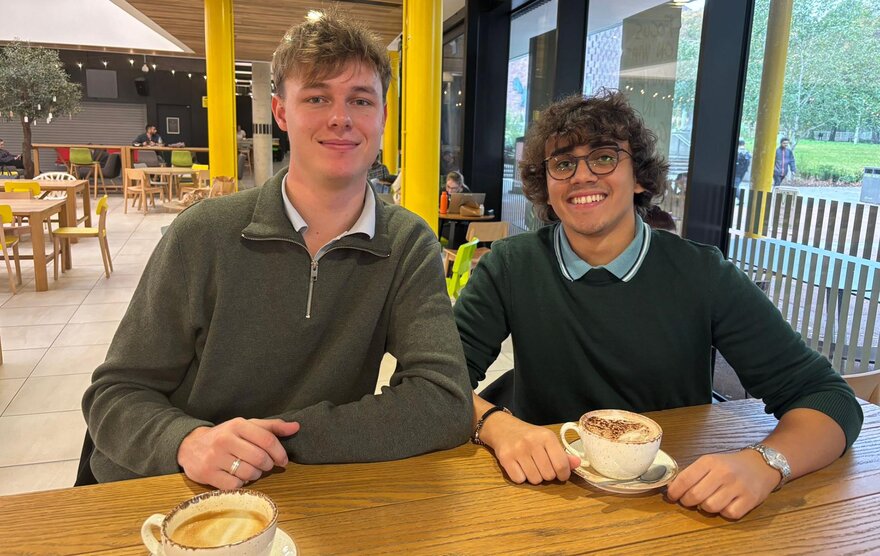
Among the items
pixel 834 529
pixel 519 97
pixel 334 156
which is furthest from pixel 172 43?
pixel 834 529

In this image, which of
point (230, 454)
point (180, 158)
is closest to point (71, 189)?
point (180, 158)

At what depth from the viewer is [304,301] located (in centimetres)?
130

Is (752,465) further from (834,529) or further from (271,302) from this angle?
(271,302)

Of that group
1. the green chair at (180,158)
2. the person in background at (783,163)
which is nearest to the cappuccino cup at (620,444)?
the person in background at (783,163)

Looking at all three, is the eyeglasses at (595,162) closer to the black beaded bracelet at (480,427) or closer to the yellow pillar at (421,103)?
the black beaded bracelet at (480,427)

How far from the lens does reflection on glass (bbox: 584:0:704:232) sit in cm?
384

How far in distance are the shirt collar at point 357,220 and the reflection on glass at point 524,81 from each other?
16.4ft

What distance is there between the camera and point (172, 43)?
14.0 m

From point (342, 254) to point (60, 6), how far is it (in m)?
15.3

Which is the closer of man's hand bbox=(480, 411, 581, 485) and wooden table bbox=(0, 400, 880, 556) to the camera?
wooden table bbox=(0, 400, 880, 556)

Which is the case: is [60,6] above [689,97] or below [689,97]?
above

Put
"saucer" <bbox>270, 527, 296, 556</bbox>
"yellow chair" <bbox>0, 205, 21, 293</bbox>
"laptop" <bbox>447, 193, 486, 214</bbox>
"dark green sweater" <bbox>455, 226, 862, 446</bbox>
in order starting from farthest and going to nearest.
A: "laptop" <bbox>447, 193, 486, 214</bbox> → "yellow chair" <bbox>0, 205, 21, 293</bbox> → "dark green sweater" <bbox>455, 226, 862, 446</bbox> → "saucer" <bbox>270, 527, 296, 556</bbox>

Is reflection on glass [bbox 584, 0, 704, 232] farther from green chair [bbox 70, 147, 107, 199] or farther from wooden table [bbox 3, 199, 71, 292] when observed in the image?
green chair [bbox 70, 147, 107, 199]

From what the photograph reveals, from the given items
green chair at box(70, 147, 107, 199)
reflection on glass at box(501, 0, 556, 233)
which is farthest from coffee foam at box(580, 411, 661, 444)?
green chair at box(70, 147, 107, 199)
